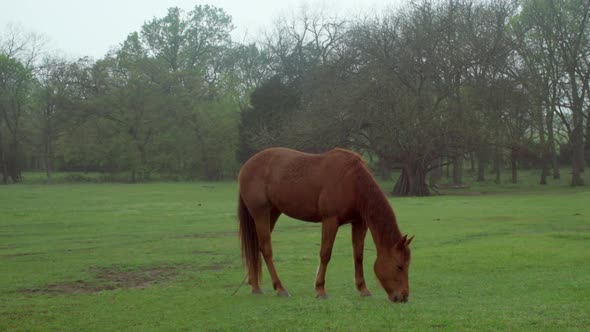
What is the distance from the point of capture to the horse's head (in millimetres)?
7781

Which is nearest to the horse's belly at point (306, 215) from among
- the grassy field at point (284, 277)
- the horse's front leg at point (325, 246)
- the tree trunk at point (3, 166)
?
the horse's front leg at point (325, 246)

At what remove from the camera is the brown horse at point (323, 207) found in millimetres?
7953

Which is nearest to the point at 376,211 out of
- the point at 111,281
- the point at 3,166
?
the point at 111,281

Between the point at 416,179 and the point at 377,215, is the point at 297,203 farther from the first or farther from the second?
the point at 416,179

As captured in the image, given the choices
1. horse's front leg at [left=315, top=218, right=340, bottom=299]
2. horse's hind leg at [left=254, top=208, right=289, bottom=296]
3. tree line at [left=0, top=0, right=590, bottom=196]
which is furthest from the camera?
tree line at [left=0, top=0, right=590, bottom=196]

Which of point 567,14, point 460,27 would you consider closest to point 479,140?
point 460,27

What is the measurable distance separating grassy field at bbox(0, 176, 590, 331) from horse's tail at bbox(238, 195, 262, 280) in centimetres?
43

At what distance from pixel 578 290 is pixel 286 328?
4577mm

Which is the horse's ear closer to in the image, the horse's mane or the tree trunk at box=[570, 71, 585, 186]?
the horse's mane

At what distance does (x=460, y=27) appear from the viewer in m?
40.7

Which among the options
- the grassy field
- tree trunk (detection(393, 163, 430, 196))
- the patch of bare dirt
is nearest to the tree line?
tree trunk (detection(393, 163, 430, 196))

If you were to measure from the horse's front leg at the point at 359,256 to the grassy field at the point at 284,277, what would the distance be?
192 millimetres

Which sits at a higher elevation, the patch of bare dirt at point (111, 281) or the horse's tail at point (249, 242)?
the horse's tail at point (249, 242)

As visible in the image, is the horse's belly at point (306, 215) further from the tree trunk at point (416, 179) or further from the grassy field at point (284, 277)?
the tree trunk at point (416, 179)
